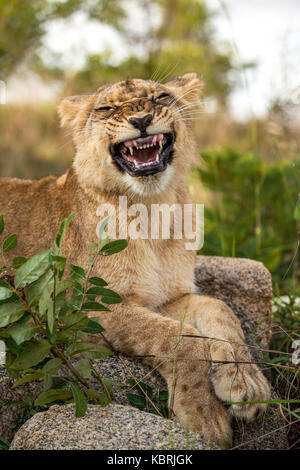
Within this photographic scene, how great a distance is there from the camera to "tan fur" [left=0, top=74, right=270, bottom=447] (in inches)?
99.0

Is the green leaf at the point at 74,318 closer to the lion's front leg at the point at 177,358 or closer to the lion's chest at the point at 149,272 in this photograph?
the lion's front leg at the point at 177,358

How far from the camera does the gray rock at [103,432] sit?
207 centimetres

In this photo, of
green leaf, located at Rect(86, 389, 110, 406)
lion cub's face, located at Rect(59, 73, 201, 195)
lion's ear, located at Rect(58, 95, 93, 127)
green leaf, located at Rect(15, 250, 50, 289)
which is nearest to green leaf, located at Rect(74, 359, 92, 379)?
green leaf, located at Rect(86, 389, 110, 406)

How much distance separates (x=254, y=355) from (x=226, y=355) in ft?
1.89

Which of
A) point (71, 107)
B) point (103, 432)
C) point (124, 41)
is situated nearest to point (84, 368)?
point (103, 432)

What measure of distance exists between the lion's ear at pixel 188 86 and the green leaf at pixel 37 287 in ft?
5.90

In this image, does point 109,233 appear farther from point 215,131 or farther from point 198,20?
point 198,20

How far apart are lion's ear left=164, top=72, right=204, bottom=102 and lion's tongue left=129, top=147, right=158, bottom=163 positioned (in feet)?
2.15

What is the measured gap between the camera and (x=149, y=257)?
3.16m

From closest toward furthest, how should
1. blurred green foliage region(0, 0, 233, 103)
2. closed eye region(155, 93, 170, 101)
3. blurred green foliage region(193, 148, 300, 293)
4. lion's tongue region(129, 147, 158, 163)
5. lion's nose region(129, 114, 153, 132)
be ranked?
1. lion's nose region(129, 114, 153, 132)
2. lion's tongue region(129, 147, 158, 163)
3. closed eye region(155, 93, 170, 101)
4. blurred green foliage region(193, 148, 300, 293)
5. blurred green foliage region(0, 0, 233, 103)

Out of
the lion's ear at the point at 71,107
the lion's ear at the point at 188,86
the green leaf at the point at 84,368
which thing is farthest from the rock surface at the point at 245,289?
the green leaf at the point at 84,368

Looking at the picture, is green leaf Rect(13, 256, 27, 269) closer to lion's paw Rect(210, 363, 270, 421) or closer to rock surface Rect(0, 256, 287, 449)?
rock surface Rect(0, 256, 287, 449)

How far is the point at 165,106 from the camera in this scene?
3166mm

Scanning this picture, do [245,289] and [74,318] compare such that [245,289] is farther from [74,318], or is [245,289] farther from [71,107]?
[74,318]
